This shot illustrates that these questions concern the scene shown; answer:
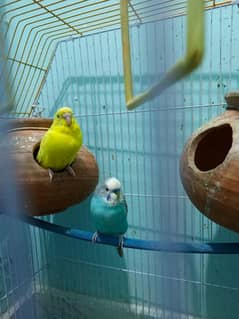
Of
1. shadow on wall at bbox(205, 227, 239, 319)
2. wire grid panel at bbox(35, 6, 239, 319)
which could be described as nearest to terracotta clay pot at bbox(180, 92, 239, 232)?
wire grid panel at bbox(35, 6, 239, 319)

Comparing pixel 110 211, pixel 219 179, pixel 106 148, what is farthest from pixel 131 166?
pixel 219 179

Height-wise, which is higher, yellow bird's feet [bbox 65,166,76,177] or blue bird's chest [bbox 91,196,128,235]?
yellow bird's feet [bbox 65,166,76,177]

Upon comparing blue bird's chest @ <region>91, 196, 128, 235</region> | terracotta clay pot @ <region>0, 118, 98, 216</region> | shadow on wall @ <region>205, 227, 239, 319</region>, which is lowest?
shadow on wall @ <region>205, 227, 239, 319</region>

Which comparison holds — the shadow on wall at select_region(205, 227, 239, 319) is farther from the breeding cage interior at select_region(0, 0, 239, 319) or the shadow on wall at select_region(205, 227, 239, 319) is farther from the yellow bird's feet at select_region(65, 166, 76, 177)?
the yellow bird's feet at select_region(65, 166, 76, 177)

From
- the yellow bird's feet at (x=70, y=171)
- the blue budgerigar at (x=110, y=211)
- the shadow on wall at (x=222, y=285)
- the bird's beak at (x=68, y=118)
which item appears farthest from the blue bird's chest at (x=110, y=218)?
the shadow on wall at (x=222, y=285)

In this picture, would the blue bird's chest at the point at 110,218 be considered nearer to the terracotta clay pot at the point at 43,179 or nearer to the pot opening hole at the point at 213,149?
the terracotta clay pot at the point at 43,179

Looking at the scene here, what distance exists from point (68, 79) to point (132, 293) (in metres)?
0.76

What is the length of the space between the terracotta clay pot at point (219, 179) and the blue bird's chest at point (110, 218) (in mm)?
215

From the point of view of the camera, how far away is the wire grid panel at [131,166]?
785mm

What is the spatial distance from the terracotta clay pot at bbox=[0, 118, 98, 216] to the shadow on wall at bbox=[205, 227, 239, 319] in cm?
42

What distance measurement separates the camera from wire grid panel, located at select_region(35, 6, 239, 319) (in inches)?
30.9

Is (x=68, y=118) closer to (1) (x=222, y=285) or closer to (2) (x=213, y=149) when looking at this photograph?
(2) (x=213, y=149)

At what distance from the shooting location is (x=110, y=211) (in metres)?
0.68

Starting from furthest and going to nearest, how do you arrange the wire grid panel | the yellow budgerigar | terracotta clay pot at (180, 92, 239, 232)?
the wire grid panel < the yellow budgerigar < terracotta clay pot at (180, 92, 239, 232)
